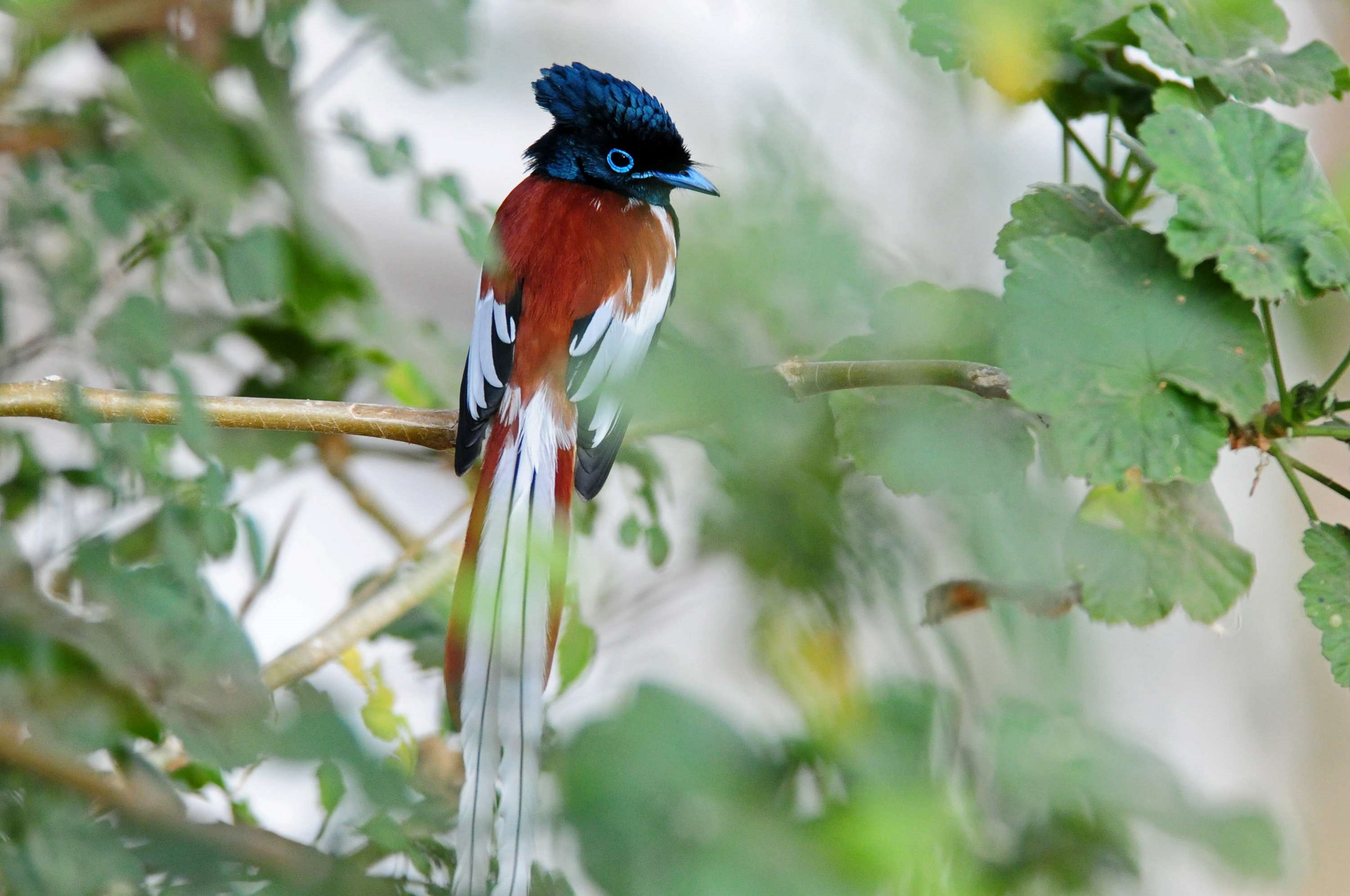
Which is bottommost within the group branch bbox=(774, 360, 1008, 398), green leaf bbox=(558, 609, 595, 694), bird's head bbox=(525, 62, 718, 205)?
green leaf bbox=(558, 609, 595, 694)

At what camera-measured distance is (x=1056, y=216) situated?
97 centimetres

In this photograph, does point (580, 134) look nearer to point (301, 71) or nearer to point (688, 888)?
point (301, 71)

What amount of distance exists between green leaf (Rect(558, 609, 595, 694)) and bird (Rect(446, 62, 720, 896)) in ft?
0.05

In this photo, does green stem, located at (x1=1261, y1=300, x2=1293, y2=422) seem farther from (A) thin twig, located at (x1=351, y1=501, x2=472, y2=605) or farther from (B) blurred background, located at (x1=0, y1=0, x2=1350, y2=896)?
(A) thin twig, located at (x1=351, y1=501, x2=472, y2=605)

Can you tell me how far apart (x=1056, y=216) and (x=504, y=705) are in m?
0.62

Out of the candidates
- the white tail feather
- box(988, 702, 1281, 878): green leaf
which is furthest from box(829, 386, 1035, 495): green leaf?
the white tail feather

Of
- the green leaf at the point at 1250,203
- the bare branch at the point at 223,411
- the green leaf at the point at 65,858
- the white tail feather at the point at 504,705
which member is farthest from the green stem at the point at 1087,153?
the green leaf at the point at 65,858

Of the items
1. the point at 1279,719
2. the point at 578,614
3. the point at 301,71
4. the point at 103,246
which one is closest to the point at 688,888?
the point at 578,614

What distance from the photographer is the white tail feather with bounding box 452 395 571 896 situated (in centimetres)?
78

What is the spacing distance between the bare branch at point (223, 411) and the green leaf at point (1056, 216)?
65cm

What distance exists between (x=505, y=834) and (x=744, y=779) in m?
0.36

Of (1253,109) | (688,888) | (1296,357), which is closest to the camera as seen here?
(688,888)

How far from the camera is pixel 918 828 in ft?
1.51

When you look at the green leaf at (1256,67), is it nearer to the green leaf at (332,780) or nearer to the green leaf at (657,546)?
the green leaf at (657,546)
